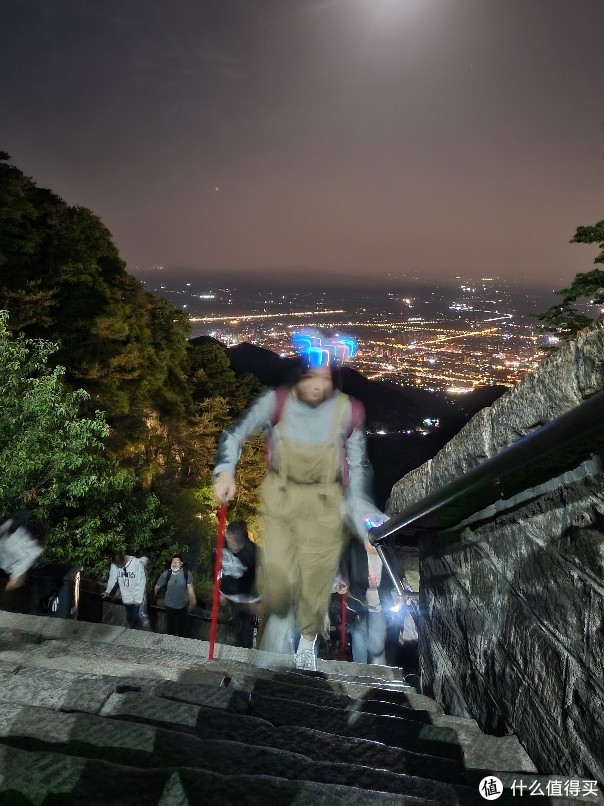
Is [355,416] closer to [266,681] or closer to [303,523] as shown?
[303,523]

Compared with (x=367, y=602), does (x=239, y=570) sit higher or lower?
higher

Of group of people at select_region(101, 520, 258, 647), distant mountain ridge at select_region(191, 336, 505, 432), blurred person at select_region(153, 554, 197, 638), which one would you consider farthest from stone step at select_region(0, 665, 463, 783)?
distant mountain ridge at select_region(191, 336, 505, 432)

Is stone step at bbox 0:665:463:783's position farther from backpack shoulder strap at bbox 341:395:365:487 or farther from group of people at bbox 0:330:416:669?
backpack shoulder strap at bbox 341:395:365:487

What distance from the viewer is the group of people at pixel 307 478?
3.55 m

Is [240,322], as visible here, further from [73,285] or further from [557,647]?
[557,647]

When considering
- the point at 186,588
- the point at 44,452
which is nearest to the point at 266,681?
the point at 186,588

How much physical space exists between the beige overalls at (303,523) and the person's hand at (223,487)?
343 mm

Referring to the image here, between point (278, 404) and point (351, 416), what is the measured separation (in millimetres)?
529

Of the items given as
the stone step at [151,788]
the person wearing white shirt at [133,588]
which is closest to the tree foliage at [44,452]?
the person wearing white shirt at [133,588]

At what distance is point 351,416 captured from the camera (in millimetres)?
3629

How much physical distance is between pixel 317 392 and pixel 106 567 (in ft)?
23.8

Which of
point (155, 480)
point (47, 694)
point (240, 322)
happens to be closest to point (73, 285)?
point (155, 480)

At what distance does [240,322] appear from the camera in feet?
349

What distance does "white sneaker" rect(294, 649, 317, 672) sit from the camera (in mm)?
4016
